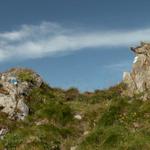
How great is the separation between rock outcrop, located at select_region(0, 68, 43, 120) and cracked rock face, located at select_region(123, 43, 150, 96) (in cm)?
896

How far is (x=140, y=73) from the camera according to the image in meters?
40.6

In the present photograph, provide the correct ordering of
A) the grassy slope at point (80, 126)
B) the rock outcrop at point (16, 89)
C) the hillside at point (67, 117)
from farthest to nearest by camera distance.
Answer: the rock outcrop at point (16, 89)
the hillside at point (67, 117)
the grassy slope at point (80, 126)

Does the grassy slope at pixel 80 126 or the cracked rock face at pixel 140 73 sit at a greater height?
the cracked rock face at pixel 140 73

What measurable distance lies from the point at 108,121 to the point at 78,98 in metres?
14.0

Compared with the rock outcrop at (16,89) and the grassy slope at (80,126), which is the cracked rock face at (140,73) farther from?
the rock outcrop at (16,89)

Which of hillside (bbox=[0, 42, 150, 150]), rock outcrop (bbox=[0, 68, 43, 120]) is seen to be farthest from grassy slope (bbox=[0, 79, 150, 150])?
rock outcrop (bbox=[0, 68, 43, 120])

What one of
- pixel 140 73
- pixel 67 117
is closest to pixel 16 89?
pixel 67 117

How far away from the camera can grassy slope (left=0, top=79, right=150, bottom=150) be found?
27.5 metres

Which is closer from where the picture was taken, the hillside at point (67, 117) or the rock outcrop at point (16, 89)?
the hillside at point (67, 117)

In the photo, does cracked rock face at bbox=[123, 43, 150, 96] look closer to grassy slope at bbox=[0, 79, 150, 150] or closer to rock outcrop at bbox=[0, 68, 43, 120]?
grassy slope at bbox=[0, 79, 150, 150]

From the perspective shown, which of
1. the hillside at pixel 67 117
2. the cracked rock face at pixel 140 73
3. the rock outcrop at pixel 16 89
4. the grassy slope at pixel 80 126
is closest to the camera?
the grassy slope at pixel 80 126

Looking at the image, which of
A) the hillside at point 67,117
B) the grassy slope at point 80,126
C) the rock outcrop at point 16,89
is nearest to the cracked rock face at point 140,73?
the hillside at point 67,117

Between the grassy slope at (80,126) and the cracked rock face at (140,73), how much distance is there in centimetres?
234

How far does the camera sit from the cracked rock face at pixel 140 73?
39.2 m
